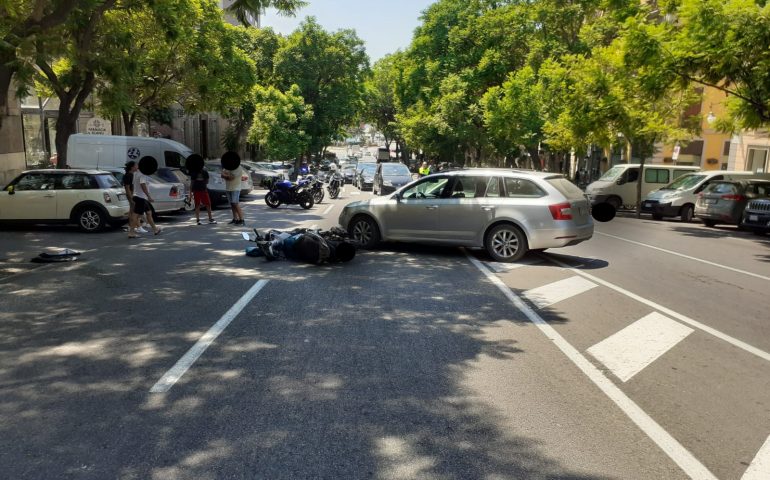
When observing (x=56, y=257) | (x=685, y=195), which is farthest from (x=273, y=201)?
(x=685, y=195)

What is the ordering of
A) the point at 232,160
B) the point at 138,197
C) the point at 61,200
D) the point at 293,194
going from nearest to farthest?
the point at 138,197
the point at 61,200
the point at 232,160
the point at 293,194

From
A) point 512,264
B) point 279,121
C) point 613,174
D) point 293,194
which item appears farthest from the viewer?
point 279,121

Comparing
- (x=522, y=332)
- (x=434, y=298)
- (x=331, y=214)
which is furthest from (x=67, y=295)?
(x=331, y=214)

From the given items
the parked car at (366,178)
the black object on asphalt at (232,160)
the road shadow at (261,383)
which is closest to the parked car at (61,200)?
the black object on asphalt at (232,160)

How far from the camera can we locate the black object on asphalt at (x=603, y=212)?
2187cm

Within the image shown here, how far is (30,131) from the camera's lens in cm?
2625

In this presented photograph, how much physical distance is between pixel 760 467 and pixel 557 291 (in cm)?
494

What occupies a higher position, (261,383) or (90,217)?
(90,217)

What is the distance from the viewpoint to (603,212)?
22.8 meters

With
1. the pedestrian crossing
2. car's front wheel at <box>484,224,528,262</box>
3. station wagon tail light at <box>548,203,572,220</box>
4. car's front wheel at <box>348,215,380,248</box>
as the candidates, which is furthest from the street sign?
station wagon tail light at <box>548,203,572,220</box>

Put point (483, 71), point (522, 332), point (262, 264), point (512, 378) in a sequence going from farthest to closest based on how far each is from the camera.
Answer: point (483, 71) < point (262, 264) < point (522, 332) < point (512, 378)

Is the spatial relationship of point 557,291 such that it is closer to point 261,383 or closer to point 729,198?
point 261,383

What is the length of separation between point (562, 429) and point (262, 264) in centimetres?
698

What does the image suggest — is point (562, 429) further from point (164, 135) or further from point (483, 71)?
point (164, 135)
